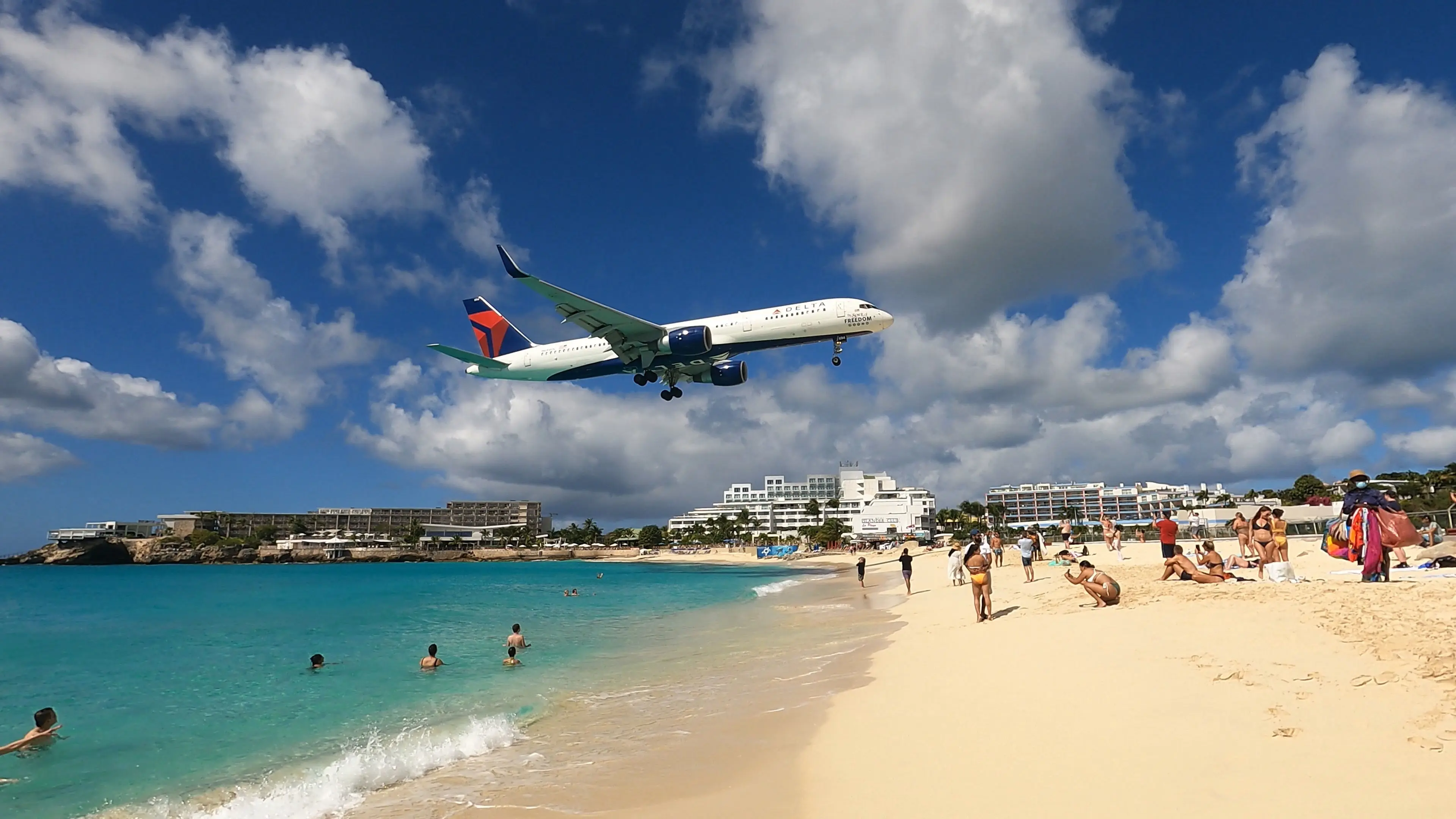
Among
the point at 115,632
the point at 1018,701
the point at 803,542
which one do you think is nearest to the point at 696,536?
the point at 803,542

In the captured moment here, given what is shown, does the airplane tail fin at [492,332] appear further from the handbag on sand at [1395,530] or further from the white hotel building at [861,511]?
the white hotel building at [861,511]

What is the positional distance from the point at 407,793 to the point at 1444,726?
9516mm

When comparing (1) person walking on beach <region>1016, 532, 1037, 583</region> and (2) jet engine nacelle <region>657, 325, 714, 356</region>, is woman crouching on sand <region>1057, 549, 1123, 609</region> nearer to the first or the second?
(1) person walking on beach <region>1016, 532, 1037, 583</region>

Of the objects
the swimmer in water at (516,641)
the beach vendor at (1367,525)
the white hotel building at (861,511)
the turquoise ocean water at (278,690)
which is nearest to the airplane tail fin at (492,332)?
the turquoise ocean water at (278,690)

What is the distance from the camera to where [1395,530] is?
10.1m

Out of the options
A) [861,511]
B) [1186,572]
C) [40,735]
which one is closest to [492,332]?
[40,735]

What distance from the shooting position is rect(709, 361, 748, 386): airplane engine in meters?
32.4

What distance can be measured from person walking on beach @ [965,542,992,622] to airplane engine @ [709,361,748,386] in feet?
62.2

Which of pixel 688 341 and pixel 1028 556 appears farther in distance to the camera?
pixel 688 341

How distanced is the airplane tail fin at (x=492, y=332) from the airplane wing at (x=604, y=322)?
1100 cm

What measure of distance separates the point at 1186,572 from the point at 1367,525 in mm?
2977

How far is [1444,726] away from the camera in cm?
488

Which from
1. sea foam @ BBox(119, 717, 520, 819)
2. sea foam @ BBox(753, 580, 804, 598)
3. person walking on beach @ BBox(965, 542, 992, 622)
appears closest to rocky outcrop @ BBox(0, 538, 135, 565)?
sea foam @ BBox(753, 580, 804, 598)

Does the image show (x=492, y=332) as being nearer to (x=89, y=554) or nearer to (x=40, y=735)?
(x=40, y=735)
